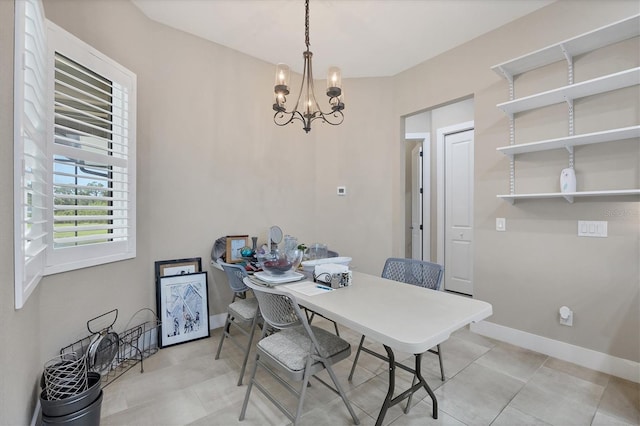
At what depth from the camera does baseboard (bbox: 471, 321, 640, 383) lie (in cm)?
217

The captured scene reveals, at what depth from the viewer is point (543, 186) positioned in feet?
8.37

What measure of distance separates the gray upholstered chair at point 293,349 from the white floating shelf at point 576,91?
247cm

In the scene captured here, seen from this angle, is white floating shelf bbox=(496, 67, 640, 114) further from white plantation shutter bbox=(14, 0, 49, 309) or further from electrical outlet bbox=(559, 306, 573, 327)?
white plantation shutter bbox=(14, 0, 49, 309)

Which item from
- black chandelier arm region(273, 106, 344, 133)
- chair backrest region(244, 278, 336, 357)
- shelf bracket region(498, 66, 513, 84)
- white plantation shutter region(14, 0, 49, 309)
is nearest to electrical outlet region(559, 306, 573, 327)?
shelf bracket region(498, 66, 513, 84)

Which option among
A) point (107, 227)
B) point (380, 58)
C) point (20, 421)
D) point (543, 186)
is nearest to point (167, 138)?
point (107, 227)

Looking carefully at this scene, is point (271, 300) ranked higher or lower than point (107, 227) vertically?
lower

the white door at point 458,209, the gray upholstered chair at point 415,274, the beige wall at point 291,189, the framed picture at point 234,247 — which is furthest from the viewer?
the white door at point 458,209

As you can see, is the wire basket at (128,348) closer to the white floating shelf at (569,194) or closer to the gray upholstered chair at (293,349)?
the gray upholstered chair at (293,349)

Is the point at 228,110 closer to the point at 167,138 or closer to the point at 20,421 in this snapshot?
the point at 167,138

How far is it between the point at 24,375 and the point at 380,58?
3.90 m

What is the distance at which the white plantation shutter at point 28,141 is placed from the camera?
1.28 m

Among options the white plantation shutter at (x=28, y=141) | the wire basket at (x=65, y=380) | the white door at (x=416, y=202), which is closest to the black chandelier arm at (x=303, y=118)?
the white plantation shutter at (x=28, y=141)

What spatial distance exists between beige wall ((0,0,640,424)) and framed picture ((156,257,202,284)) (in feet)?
0.22

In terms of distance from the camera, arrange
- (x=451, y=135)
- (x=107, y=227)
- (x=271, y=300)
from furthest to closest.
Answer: (x=451, y=135), (x=107, y=227), (x=271, y=300)
